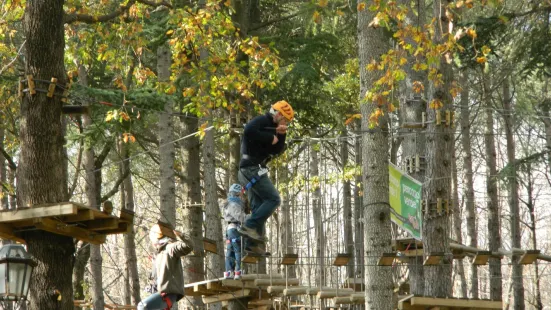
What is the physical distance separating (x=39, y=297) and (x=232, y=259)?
2867 millimetres

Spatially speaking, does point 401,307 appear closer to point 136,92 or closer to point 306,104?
point 136,92

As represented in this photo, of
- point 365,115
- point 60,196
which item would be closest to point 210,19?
point 365,115

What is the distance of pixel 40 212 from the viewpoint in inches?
337

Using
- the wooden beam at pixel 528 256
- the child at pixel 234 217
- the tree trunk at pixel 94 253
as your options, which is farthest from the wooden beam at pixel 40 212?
the tree trunk at pixel 94 253

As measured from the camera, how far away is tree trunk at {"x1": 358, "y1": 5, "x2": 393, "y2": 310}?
1079 centimetres

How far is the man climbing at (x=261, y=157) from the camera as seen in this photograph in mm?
9875

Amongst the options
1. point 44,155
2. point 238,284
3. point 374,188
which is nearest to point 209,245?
point 238,284

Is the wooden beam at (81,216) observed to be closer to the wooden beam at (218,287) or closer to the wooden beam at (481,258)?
the wooden beam at (218,287)

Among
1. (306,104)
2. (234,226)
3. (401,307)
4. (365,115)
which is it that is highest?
(306,104)

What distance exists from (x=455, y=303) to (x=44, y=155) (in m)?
5.03

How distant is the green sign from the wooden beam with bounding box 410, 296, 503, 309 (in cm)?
150

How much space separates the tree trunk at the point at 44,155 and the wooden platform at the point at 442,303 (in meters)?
3.76

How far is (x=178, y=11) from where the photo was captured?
481 inches

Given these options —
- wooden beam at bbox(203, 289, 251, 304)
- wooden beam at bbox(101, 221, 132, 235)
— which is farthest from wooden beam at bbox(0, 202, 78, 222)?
wooden beam at bbox(203, 289, 251, 304)
